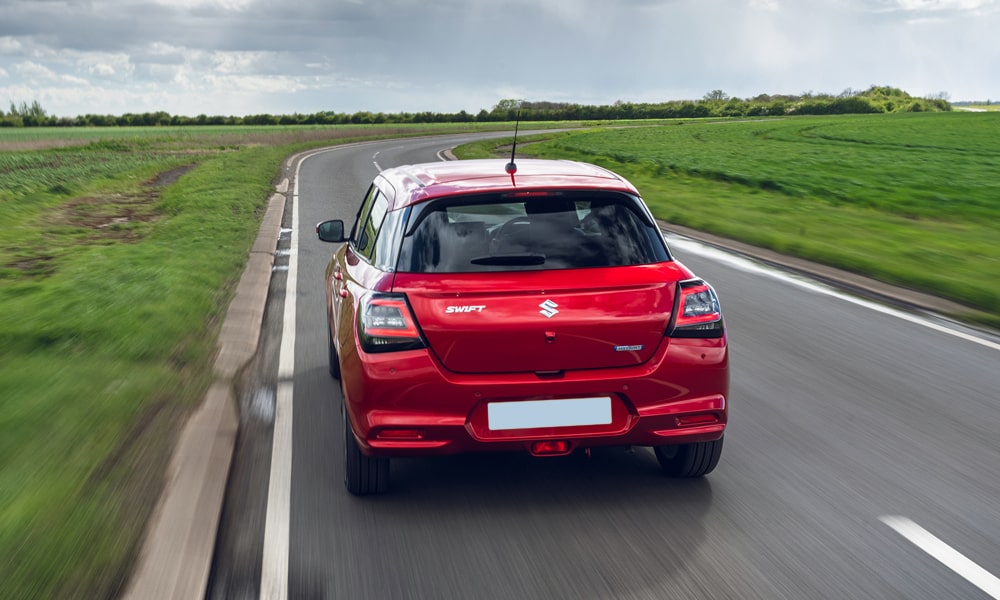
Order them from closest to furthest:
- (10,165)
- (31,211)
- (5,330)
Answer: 1. (5,330)
2. (31,211)
3. (10,165)

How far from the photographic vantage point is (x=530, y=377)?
4.04 meters

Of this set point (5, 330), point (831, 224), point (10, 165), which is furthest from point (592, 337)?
point (10, 165)

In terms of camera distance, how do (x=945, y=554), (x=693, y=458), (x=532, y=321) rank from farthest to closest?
(x=693, y=458), (x=532, y=321), (x=945, y=554)

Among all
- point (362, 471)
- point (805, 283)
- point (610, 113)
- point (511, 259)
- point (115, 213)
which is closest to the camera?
point (511, 259)

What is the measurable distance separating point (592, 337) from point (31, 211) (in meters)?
19.1

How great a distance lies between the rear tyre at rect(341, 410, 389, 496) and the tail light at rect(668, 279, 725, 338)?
1.54 m

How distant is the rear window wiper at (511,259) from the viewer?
13.7 ft

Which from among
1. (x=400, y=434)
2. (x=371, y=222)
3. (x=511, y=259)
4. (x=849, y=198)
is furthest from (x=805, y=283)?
(x=849, y=198)

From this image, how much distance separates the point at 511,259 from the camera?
165 inches

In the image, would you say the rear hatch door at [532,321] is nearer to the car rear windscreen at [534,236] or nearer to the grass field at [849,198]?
the car rear windscreen at [534,236]

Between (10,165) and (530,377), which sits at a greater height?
(530,377)

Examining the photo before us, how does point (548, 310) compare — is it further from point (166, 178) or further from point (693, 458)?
point (166, 178)

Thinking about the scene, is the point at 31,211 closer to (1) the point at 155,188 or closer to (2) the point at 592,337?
(1) the point at 155,188

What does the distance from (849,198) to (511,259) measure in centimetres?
1817
